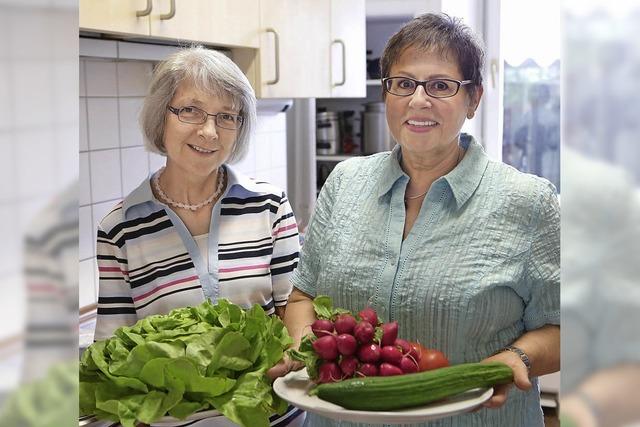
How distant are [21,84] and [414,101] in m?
1.05

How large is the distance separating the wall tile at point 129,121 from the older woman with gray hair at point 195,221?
0.66 meters

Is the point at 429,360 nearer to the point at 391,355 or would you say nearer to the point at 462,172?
the point at 391,355

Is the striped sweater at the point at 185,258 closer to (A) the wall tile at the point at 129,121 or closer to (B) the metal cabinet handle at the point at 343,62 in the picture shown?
(A) the wall tile at the point at 129,121

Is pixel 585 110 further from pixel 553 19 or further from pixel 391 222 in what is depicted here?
pixel 553 19

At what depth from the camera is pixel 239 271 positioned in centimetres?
154

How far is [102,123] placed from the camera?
2.19 m

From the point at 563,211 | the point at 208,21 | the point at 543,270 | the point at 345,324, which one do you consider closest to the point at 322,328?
the point at 345,324

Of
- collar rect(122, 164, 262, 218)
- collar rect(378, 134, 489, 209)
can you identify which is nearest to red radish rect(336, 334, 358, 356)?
collar rect(378, 134, 489, 209)

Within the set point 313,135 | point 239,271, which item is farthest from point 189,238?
point 313,135

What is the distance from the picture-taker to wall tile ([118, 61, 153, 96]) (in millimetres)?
2260

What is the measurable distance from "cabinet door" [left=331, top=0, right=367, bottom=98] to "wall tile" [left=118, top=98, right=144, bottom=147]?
79 centimetres

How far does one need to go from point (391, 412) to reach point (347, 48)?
A: 209cm

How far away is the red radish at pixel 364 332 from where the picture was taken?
1107mm

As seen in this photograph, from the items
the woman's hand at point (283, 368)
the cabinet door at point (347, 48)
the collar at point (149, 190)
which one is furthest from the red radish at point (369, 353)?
the cabinet door at point (347, 48)
